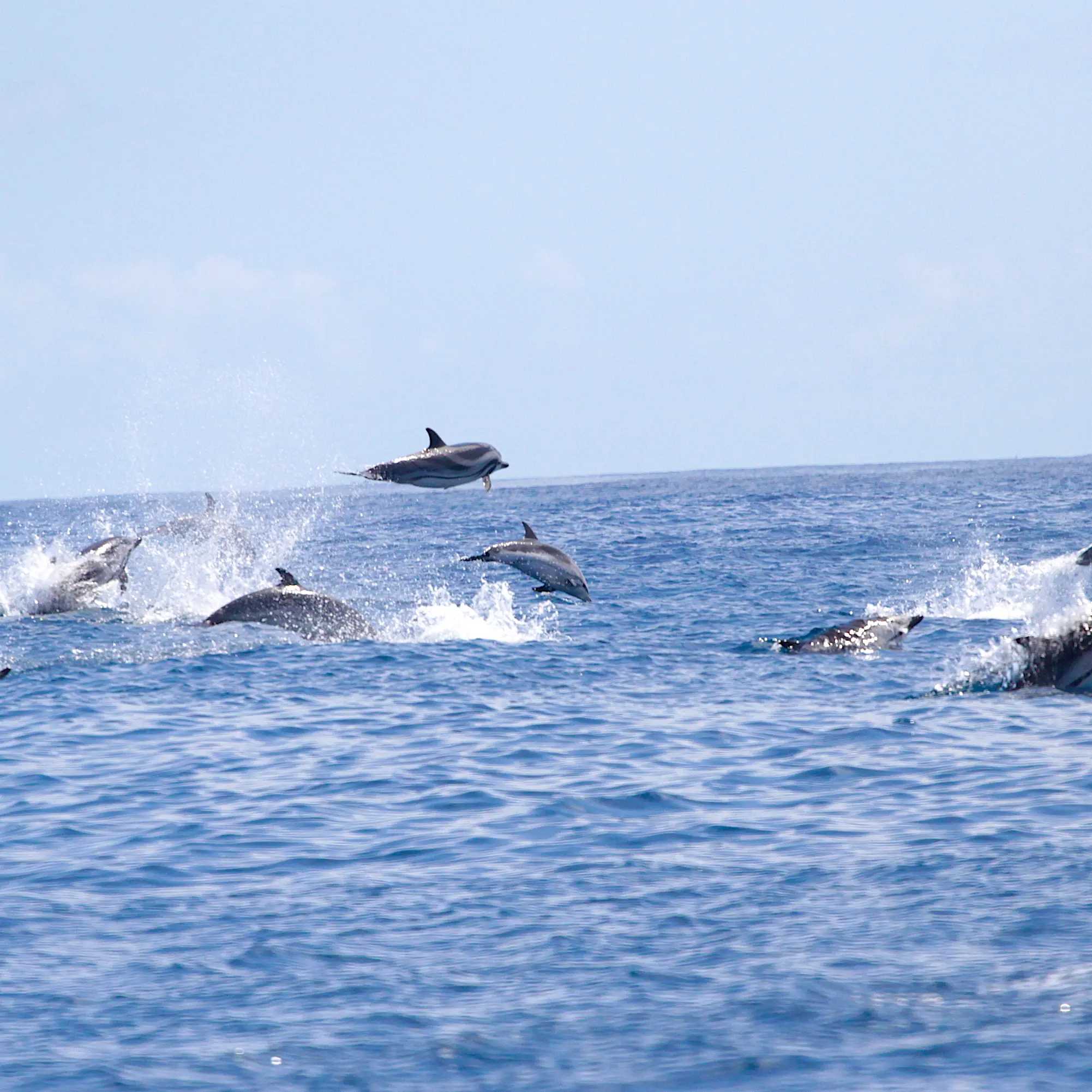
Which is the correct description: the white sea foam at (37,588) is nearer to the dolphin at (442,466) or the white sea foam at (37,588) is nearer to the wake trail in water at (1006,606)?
the dolphin at (442,466)

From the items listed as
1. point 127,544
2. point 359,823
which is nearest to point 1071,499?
point 127,544

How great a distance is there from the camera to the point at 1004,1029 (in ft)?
21.2

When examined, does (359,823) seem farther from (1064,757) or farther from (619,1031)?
(1064,757)

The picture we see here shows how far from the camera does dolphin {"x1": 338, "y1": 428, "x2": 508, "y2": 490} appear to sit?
14.6 metres

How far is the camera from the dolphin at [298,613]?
19484 millimetres

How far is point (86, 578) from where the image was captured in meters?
24.2

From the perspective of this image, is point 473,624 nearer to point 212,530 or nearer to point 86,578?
point 212,530

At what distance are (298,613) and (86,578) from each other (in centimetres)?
620

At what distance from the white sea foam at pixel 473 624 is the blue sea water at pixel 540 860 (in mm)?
182

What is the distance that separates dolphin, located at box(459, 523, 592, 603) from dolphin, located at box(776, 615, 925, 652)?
2.96 meters

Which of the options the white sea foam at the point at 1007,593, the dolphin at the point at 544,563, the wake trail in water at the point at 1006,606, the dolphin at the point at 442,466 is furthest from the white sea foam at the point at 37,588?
the wake trail in water at the point at 1006,606

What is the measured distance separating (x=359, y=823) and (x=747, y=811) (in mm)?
2888

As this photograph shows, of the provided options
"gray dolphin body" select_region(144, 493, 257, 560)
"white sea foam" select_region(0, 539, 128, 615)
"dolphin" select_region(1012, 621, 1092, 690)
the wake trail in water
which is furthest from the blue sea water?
"gray dolphin body" select_region(144, 493, 257, 560)

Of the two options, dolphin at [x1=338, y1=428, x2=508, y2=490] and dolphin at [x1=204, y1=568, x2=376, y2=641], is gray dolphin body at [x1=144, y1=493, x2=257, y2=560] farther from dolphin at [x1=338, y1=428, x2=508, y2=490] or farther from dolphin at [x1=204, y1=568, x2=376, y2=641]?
dolphin at [x1=338, y1=428, x2=508, y2=490]
